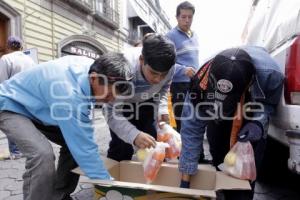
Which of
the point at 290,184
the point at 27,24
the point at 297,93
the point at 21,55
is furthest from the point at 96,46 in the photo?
the point at 297,93

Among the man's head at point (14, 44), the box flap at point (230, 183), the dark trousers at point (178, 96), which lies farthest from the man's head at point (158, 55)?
the man's head at point (14, 44)

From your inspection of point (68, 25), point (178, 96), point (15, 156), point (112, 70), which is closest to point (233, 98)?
point (112, 70)

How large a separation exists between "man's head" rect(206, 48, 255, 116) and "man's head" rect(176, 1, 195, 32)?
6.75ft

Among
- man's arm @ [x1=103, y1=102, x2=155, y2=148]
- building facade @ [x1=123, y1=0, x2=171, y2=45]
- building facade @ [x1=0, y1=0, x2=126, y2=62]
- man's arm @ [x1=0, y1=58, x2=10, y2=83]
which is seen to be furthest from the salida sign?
man's arm @ [x1=103, y1=102, x2=155, y2=148]

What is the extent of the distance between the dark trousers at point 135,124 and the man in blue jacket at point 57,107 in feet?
2.46

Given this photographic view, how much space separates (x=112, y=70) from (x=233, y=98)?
631 mm

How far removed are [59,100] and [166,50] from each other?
2.18 feet

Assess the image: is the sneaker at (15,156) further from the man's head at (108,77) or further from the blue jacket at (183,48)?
the man's head at (108,77)

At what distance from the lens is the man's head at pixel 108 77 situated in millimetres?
1840

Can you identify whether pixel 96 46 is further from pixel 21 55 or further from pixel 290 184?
pixel 290 184

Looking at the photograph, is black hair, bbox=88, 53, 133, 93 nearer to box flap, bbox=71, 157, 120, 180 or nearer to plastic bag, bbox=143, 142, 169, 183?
plastic bag, bbox=143, 142, 169, 183

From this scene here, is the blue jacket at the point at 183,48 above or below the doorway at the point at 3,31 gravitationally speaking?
below

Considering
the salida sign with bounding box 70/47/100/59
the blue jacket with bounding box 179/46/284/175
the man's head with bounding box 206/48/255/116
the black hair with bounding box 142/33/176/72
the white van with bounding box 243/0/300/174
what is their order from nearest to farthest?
the man's head with bounding box 206/48/255/116, the white van with bounding box 243/0/300/174, the blue jacket with bounding box 179/46/284/175, the black hair with bounding box 142/33/176/72, the salida sign with bounding box 70/47/100/59

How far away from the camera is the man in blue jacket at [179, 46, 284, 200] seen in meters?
1.69
